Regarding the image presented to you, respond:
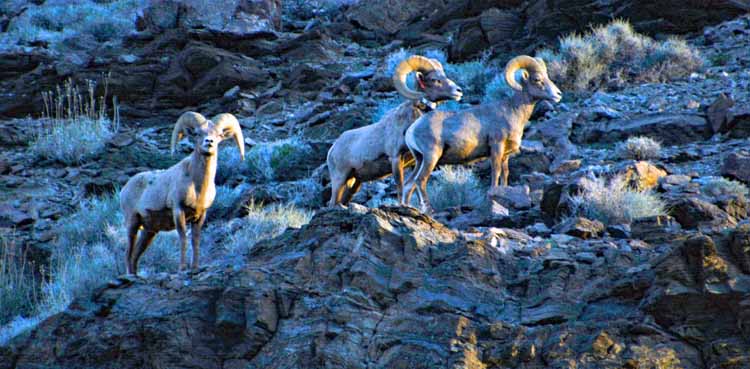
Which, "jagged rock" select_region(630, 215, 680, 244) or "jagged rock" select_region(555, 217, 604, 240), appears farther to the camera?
"jagged rock" select_region(555, 217, 604, 240)

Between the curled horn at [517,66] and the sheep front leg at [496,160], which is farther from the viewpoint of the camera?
the curled horn at [517,66]

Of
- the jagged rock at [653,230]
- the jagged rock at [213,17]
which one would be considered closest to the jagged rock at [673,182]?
the jagged rock at [653,230]

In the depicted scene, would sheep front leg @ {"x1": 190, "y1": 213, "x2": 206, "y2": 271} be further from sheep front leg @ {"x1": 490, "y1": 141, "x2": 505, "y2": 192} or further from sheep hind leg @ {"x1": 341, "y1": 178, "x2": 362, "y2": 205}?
sheep front leg @ {"x1": 490, "y1": 141, "x2": 505, "y2": 192}

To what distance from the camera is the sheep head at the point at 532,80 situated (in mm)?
12578

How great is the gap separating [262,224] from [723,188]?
491 centimetres

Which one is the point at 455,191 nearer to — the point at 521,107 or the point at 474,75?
the point at 521,107

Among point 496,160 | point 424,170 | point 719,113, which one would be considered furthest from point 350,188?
point 719,113

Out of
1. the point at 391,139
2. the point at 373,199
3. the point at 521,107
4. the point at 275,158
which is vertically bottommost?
the point at 275,158

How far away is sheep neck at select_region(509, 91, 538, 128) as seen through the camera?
12.2m

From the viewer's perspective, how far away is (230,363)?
7.35 m

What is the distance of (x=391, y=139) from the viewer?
12.1m

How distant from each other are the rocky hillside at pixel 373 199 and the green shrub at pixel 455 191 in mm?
43

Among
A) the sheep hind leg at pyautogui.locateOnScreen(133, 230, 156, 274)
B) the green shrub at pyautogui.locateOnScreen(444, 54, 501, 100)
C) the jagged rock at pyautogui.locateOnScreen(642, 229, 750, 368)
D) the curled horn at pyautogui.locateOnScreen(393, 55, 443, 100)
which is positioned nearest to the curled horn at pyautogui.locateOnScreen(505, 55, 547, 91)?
the curled horn at pyautogui.locateOnScreen(393, 55, 443, 100)

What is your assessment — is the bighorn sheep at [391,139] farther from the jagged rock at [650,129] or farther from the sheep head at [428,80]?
the jagged rock at [650,129]
